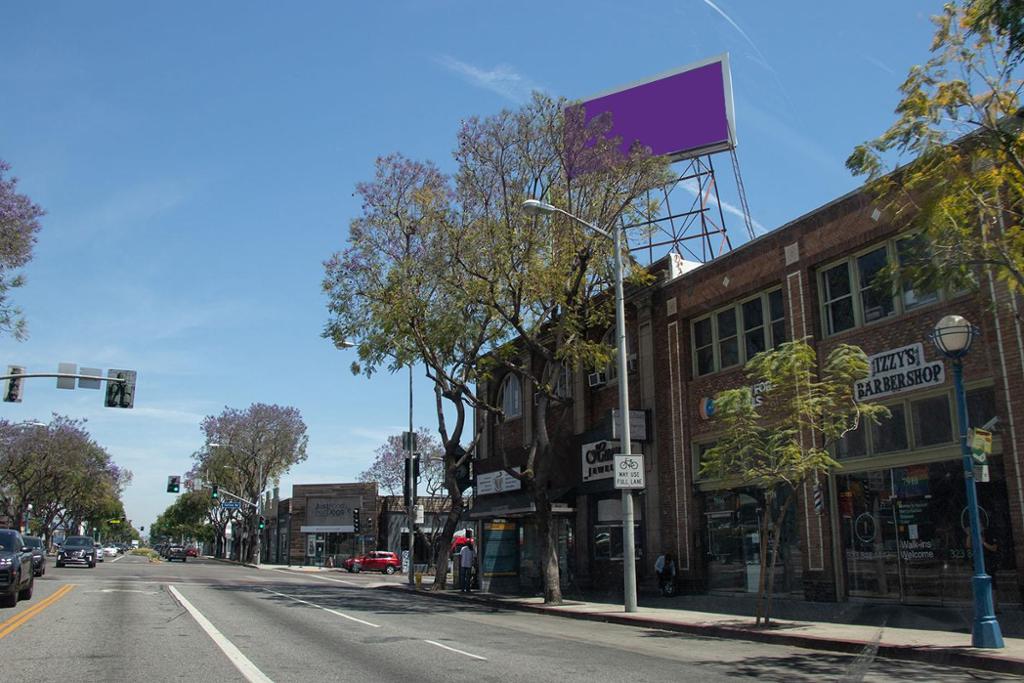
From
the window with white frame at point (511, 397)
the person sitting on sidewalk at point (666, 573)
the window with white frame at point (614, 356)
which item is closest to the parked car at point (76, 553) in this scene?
the window with white frame at point (511, 397)

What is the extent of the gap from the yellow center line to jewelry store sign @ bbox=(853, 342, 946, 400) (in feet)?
52.4

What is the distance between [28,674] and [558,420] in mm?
22832

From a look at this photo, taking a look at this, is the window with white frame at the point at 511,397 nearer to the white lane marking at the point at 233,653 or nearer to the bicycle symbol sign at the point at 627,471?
the bicycle symbol sign at the point at 627,471

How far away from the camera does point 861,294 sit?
19.0 meters

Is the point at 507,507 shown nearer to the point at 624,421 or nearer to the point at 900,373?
the point at 624,421

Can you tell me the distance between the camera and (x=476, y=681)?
916 cm

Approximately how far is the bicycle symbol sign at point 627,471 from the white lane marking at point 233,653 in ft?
30.5

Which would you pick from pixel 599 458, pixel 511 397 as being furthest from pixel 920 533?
pixel 511 397

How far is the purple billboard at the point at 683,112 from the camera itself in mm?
27453

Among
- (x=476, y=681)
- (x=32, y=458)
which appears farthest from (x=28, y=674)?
Result: (x=32, y=458)

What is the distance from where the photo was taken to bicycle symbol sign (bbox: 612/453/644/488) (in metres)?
19.6

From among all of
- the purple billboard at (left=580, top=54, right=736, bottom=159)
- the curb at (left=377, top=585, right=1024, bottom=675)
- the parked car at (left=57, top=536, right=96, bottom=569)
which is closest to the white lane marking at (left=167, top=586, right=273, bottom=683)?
the curb at (left=377, top=585, right=1024, bottom=675)

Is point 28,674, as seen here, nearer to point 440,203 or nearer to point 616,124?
point 440,203

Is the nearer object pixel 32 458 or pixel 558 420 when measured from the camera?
pixel 558 420
